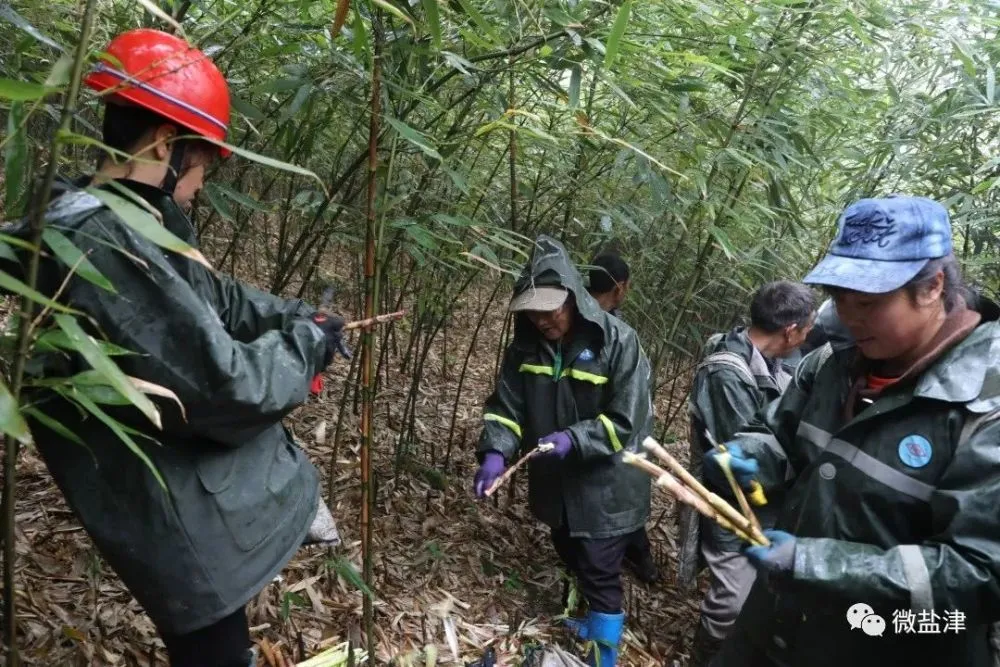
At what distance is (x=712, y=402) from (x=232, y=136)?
79.0 inches

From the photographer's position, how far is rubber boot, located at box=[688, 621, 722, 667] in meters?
2.48

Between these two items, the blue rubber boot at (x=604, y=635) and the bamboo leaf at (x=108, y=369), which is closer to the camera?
the bamboo leaf at (x=108, y=369)

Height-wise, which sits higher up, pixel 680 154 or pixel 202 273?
pixel 680 154

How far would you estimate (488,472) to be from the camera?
243cm

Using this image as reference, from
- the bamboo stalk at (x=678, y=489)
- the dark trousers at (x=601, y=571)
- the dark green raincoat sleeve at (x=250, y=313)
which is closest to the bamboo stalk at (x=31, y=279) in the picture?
the dark green raincoat sleeve at (x=250, y=313)

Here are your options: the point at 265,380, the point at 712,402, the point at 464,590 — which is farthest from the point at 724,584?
the point at 265,380

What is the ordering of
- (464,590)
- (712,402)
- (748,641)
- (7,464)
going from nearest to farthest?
1. (7,464)
2. (748,641)
3. (712,402)
4. (464,590)

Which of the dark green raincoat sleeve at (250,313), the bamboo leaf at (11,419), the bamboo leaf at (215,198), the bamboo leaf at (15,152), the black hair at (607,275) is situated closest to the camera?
the bamboo leaf at (11,419)

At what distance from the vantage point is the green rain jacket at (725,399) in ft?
8.07

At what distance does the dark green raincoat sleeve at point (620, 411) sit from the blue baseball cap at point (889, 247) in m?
1.10

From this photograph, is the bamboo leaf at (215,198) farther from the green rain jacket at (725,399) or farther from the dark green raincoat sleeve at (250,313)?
the green rain jacket at (725,399)

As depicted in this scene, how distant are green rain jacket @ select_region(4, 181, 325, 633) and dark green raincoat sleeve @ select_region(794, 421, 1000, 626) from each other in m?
1.08

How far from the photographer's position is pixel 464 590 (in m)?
2.85

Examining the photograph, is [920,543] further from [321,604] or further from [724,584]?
[321,604]
